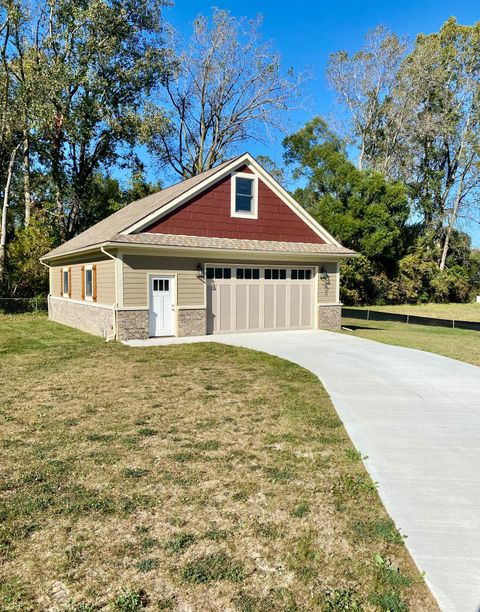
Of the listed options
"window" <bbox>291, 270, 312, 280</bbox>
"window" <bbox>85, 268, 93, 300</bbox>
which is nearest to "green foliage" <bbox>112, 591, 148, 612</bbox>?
"window" <bbox>85, 268, 93, 300</bbox>

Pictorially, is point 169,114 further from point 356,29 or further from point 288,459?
point 288,459

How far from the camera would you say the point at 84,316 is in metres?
15.9

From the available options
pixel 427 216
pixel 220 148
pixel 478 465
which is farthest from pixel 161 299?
pixel 427 216

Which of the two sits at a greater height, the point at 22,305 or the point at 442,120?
the point at 442,120

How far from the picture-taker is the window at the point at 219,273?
1437 cm

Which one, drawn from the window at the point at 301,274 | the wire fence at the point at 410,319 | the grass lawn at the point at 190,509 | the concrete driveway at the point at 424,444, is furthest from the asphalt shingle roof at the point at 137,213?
the wire fence at the point at 410,319

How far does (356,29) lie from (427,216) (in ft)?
49.9

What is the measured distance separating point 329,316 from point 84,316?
9.22 metres

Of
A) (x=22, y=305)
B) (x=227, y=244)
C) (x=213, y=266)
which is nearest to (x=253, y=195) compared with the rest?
(x=227, y=244)

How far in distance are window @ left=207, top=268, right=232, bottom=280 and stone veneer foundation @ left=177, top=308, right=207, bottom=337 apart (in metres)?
1.20

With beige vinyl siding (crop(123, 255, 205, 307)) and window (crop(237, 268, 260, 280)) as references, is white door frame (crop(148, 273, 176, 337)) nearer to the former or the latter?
beige vinyl siding (crop(123, 255, 205, 307))

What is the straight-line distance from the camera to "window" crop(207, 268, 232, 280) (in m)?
14.4

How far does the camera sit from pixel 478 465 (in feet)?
14.8

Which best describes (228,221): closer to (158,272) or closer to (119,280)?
(158,272)
